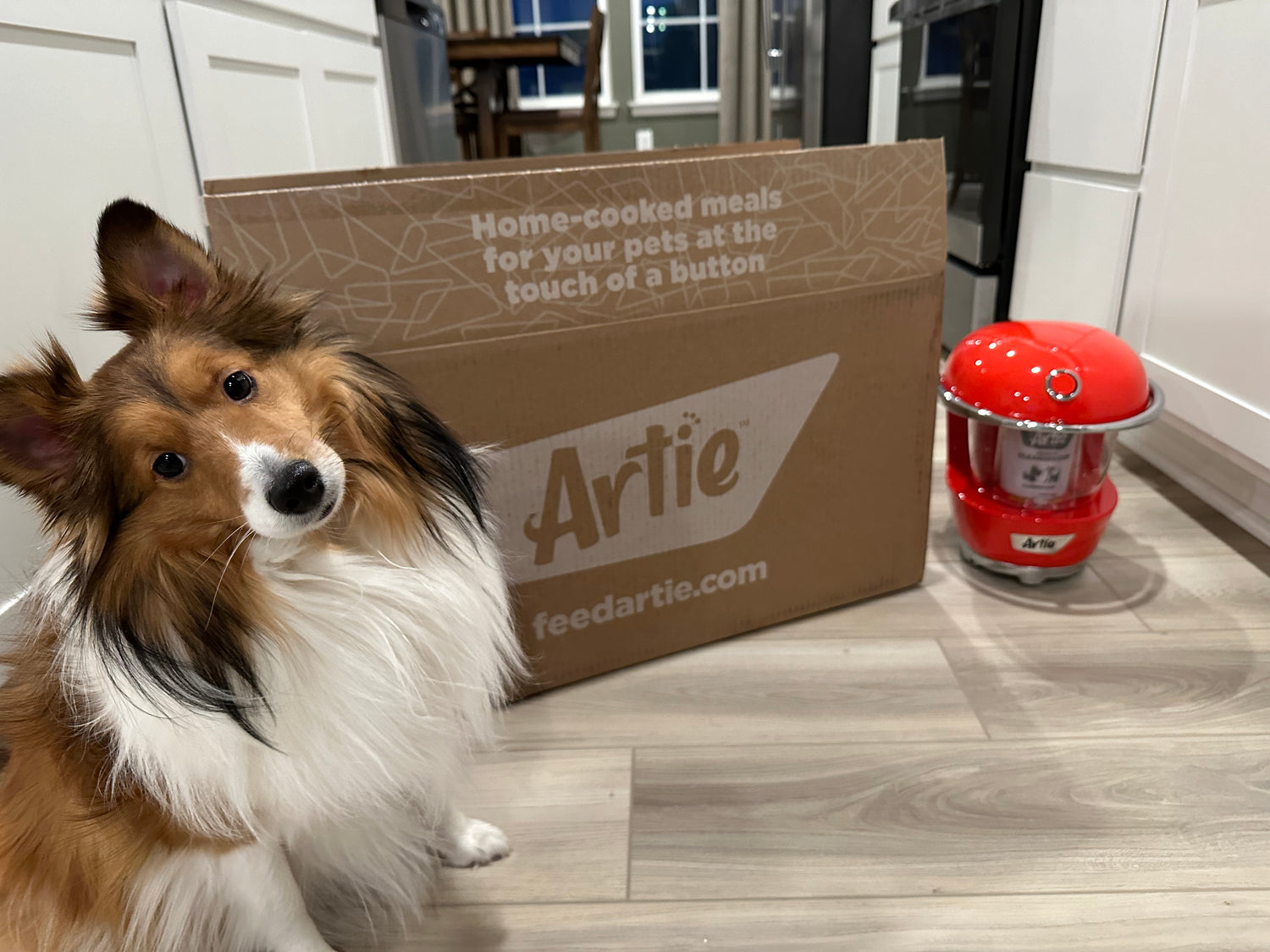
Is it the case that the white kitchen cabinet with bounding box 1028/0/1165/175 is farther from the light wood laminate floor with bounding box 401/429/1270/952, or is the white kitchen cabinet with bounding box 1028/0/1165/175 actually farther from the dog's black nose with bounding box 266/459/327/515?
the dog's black nose with bounding box 266/459/327/515

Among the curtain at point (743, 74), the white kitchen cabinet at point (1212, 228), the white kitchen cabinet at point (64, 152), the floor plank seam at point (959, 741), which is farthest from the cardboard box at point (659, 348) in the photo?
the curtain at point (743, 74)

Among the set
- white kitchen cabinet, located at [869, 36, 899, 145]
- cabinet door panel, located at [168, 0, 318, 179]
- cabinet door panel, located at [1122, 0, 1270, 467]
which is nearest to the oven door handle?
white kitchen cabinet, located at [869, 36, 899, 145]

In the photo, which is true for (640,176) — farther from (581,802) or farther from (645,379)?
(581,802)

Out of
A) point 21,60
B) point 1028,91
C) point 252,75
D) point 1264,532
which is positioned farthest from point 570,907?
point 1028,91

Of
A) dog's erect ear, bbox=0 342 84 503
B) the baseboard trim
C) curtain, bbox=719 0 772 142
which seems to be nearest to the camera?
dog's erect ear, bbox=0 342 84 503

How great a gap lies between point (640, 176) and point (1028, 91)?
63.7 inches

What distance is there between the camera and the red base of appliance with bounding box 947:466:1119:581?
1486mm

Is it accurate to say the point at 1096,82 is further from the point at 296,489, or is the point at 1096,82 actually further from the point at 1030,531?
the point at 296,489

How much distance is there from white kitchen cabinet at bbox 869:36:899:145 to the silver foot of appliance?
204 centimetres

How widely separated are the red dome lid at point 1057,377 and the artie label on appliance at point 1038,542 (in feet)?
0.77

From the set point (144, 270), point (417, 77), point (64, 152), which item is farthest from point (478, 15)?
point (144, 270)

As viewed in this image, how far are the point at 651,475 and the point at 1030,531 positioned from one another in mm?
718

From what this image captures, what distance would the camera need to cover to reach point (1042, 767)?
1.15m

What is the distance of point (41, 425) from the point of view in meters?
0.67
